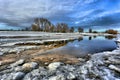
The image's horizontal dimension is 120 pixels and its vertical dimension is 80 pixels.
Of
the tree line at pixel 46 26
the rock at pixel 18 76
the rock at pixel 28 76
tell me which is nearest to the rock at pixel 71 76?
the rock at pixel 28 76

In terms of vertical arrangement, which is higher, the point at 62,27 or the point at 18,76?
the point at 62,27

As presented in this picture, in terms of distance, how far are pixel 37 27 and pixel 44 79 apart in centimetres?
4673

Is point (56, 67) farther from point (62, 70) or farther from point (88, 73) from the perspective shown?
point (88, 73)

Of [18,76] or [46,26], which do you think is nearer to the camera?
[18,76]

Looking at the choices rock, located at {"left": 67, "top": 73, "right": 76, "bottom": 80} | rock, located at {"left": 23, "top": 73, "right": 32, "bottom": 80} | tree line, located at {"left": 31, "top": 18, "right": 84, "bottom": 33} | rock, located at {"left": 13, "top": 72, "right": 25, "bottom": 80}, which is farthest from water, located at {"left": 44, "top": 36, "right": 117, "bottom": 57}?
tree line, located at {"left": 31, "top": 18, "right": 84, "bottom": 33}

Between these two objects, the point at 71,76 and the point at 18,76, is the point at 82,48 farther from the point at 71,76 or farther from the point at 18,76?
the point at 18,76

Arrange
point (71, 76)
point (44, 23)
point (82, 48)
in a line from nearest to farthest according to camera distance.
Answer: point (71, 76) < point (82, 48) < point (44, 23)

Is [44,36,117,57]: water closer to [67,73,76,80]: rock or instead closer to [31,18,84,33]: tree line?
[67,73,76,80]: rock

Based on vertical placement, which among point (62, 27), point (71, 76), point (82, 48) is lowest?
point (82, 48)

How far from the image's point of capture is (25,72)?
3.62 metres

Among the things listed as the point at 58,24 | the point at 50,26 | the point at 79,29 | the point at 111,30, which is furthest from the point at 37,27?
the point at 111,30

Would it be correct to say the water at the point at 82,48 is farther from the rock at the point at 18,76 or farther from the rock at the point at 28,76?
the rock at the point at 18,76

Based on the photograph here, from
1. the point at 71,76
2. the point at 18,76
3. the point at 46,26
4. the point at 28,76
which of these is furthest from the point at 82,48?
the point at 46,26

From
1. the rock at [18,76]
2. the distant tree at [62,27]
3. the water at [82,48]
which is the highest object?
the distant tree at [62,27]
